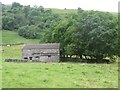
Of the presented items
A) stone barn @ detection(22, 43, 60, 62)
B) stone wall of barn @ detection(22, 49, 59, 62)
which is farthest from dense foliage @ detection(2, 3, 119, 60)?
stone wall of barn @ detection(22, 49, 59, 62)

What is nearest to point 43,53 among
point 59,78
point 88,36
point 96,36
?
point 88,36

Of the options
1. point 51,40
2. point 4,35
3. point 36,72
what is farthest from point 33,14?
point 36,72

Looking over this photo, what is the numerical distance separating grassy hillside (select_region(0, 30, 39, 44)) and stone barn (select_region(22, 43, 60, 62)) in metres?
47.3

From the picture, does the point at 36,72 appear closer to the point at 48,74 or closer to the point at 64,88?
the point at 48,74

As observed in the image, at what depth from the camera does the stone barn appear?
59281mm

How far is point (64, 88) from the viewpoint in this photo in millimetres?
28453

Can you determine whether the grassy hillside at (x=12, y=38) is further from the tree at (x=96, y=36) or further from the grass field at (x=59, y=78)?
the grass field at (x=59, y=78)

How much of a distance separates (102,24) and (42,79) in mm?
28999

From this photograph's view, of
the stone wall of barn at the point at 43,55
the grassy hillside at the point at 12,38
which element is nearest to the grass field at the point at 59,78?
the stone wall of barn at the point at 43,55

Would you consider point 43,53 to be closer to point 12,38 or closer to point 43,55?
point 43,55

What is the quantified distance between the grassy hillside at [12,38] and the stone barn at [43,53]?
47343 millimetres

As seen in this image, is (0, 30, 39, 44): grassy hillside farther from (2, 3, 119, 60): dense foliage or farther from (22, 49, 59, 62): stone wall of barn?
(22, 49, 59, 62): stone wall of barn

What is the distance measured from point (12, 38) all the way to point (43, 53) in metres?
56.7

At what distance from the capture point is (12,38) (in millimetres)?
114562
